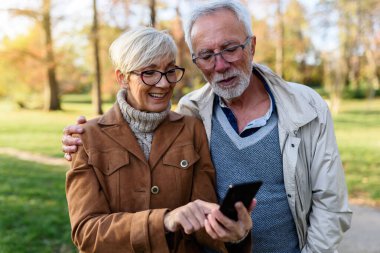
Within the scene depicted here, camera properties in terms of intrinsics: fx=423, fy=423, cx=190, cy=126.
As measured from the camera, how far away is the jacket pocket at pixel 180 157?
2205 mm

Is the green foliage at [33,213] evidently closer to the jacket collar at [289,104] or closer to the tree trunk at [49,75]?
the jacket collar at [289,104]

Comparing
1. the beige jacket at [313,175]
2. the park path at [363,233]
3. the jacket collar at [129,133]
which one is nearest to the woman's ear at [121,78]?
the jacket collar at [129,133]

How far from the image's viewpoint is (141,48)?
2121mm

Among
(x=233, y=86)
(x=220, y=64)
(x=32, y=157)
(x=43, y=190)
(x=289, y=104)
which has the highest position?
(x=220, y=64)

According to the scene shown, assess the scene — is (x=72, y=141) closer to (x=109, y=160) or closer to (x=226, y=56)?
(x=109, y=160)

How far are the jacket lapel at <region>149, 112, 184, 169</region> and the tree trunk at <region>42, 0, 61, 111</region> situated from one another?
25201 mm

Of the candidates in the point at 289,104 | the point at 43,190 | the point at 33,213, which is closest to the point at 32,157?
the point at 43,190

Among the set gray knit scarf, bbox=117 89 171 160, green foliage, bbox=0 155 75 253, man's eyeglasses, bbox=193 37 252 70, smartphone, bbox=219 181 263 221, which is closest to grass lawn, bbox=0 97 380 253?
green foliage, bbox=0 155 75 253

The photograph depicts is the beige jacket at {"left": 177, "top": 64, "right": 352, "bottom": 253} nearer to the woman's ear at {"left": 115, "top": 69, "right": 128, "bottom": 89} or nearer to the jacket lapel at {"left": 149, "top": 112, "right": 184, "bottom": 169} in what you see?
the jacket lapel at {"left": 149, "top": 112, "right": 184, "bottom": 169}

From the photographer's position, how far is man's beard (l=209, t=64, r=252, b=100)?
8.36 feet

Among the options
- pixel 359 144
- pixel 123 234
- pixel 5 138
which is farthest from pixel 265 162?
pixel 5 138

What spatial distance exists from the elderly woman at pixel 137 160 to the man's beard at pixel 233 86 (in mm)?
323

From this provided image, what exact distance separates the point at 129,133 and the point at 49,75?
30189mm

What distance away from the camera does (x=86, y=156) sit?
6.96 ft
